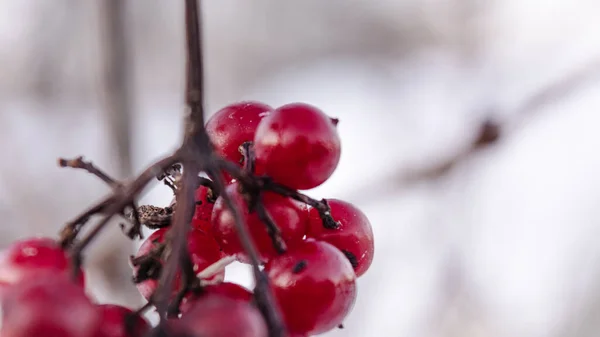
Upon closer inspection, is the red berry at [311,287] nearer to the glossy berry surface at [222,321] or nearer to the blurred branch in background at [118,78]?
the glossy berry surface at [222,321]

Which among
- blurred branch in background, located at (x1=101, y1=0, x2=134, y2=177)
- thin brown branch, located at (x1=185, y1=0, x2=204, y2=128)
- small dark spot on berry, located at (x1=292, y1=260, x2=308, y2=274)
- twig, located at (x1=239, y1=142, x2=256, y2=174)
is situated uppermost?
thin brown branch, located at (x1=185, y1=0, x2=204, y2=128)

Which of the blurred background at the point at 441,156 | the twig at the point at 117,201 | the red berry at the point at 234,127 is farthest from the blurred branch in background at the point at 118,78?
the twig at the point at 117,201

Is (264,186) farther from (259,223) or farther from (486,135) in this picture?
(486,135)

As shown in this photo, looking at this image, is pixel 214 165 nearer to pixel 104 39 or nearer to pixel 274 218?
pixel 274 218

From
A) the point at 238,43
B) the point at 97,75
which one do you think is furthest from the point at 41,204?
the point at 238,43

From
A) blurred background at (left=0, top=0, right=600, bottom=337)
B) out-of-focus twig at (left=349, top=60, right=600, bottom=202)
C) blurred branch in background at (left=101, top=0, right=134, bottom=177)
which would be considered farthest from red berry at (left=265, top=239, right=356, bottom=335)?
blurred background at (left=0, top=0, right=600, bottom=337)

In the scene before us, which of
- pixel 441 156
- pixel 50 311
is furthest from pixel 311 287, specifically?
pixel 441 156

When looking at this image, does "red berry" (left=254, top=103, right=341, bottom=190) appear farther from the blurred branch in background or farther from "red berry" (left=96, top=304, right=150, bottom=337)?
the blurred branch in background
